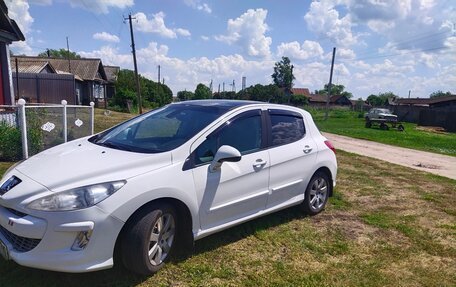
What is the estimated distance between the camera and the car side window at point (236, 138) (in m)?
3.93

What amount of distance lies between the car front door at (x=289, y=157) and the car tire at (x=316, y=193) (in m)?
0.16

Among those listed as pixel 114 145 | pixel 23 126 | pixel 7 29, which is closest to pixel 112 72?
pixel 7 29

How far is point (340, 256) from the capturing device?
4262 millimetres

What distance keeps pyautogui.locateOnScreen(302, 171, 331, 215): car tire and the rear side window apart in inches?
27.1

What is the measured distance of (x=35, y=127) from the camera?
8344 millimetres

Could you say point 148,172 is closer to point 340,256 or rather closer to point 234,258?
point 234,258

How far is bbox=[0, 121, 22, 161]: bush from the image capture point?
8000mm

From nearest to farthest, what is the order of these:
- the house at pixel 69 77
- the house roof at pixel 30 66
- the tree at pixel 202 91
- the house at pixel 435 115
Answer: the house at pixel 69 77 → the house roof at pixel 30 66 → the house at pixel 435 115 → the tree at pixel 202 91

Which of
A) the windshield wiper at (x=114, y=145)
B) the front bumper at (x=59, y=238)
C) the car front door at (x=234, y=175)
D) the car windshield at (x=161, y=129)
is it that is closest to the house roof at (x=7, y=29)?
the car windshield at (x=161, y=129)

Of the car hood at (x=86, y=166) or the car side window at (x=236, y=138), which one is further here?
the car side window at (x=236, y=138)

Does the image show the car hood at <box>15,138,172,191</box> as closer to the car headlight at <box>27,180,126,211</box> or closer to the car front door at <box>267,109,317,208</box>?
the car headlight at <box>27,180,126,211</box>

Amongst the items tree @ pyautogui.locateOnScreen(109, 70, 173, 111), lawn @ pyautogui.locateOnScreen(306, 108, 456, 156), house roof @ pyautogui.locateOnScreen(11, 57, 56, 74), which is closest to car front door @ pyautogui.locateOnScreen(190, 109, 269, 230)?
lawn @ pyautogui.locateOnScreen(306, 108, 456, 156)

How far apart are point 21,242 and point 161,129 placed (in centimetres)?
190

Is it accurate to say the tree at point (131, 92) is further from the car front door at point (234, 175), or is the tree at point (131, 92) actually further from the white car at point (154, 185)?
Answer: the car front door at point (234, 175)
